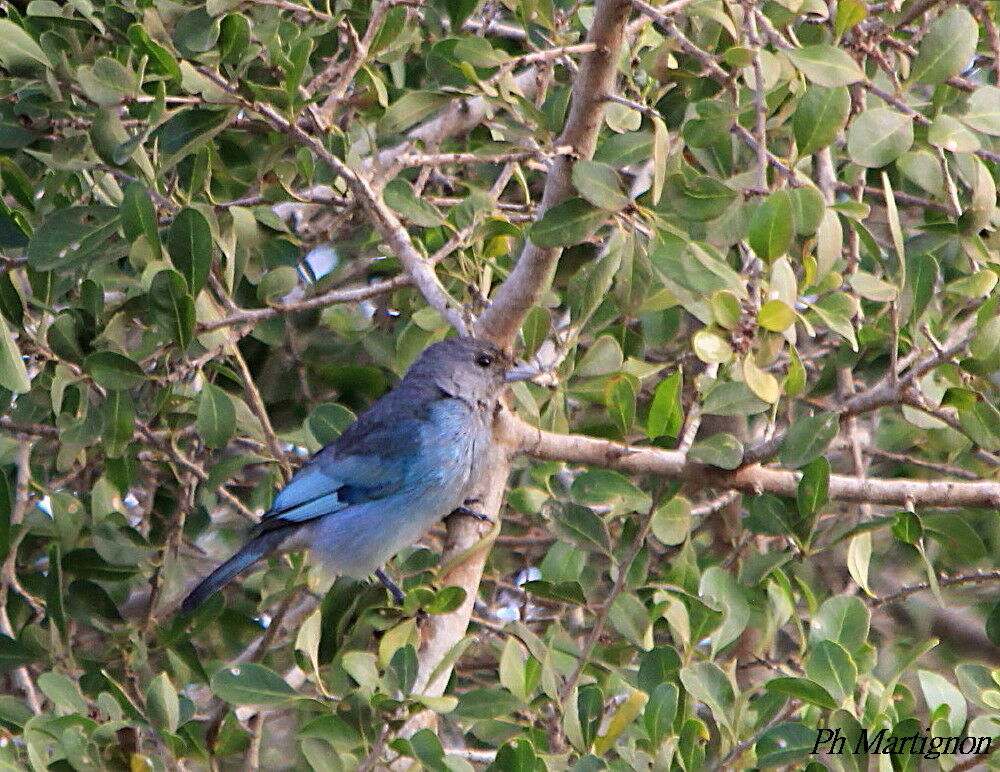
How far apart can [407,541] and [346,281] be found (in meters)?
1.14

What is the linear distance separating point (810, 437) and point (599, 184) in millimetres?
861

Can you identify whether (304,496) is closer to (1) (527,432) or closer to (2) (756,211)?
(1) (527,432)

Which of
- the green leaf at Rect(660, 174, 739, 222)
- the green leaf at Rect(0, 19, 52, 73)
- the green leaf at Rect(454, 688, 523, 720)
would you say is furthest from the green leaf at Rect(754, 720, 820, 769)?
the green leaf at Rect(0, 19, 52, 73)

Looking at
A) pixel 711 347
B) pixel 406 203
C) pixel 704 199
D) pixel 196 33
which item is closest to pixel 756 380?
→ pixel 711 347

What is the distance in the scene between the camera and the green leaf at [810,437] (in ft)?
10.5

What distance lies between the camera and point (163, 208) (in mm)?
4086

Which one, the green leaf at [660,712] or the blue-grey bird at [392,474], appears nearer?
the green leaf at [660,712]

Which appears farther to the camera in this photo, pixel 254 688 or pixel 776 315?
pixel 254 688

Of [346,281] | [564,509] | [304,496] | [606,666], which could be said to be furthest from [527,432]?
[346,281]

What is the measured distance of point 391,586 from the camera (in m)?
4.32

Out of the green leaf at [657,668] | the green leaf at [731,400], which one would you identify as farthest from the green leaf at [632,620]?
the green leaf at [731,400]

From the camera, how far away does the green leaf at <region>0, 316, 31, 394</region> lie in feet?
11.0

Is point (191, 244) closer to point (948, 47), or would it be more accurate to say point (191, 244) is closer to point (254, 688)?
point (254, 688)

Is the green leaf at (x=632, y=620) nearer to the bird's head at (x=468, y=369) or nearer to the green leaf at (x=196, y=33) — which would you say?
the bird's head at (x=468, y=369)
